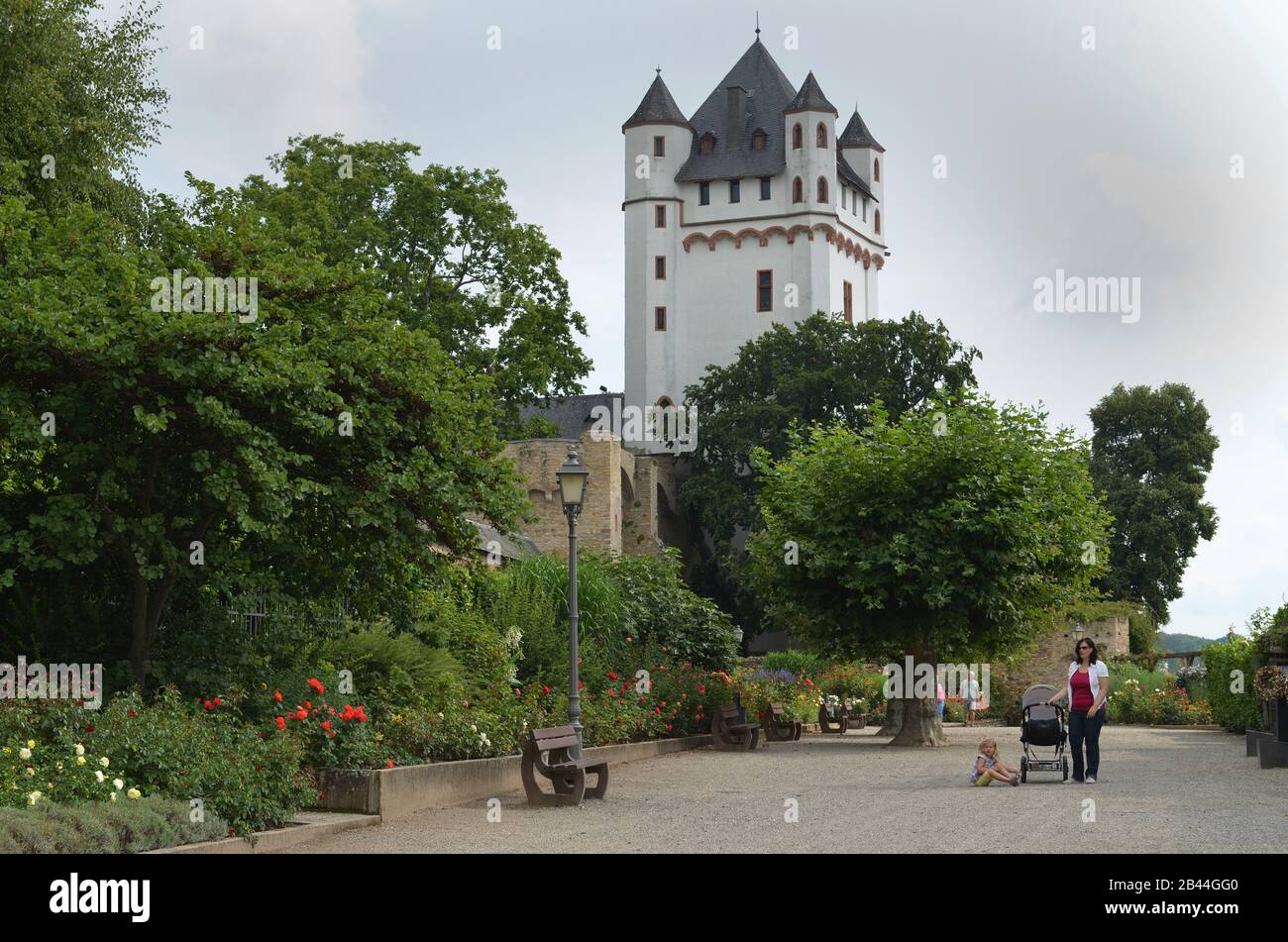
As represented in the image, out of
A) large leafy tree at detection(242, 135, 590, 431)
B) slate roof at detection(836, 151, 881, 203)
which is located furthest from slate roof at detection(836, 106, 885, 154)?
large leafy tree at detection(242, 135, 590, 431)

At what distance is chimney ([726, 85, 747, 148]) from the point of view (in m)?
73.9

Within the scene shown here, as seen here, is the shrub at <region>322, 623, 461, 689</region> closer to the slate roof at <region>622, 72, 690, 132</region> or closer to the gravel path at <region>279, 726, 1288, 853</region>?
the gravel path at <region>279, 726, 1288, 853</region>

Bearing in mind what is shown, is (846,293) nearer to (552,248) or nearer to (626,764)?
(552,248)

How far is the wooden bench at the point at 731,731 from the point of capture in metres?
22.9

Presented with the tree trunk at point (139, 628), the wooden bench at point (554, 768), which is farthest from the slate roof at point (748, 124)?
the tree trunk at point (139, 628)

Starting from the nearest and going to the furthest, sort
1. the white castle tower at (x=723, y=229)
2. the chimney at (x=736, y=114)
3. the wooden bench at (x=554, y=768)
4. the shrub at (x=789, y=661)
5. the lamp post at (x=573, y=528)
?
the wooden bench at (x=554, y=768) < the lamp post at (x=573, y=528) < the shrub at (x=789, y=661) < the white castle tower at (x=723, y=229) < the chimney at (x=736, y=114)

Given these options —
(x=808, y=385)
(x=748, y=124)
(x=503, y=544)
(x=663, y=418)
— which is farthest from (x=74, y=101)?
(x=748, y=124)

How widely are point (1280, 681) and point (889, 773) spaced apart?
451 centimetres

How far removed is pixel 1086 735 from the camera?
632 inches

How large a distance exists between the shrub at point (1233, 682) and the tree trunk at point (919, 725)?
15.6 feet

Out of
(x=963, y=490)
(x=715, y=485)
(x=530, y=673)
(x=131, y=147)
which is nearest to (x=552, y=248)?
(x=715, y=485)

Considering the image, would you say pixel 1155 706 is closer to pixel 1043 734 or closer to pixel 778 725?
pixel 778 725

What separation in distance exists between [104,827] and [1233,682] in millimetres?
20855

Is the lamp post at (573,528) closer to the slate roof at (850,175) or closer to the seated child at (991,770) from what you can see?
the seated child at (991,770)
